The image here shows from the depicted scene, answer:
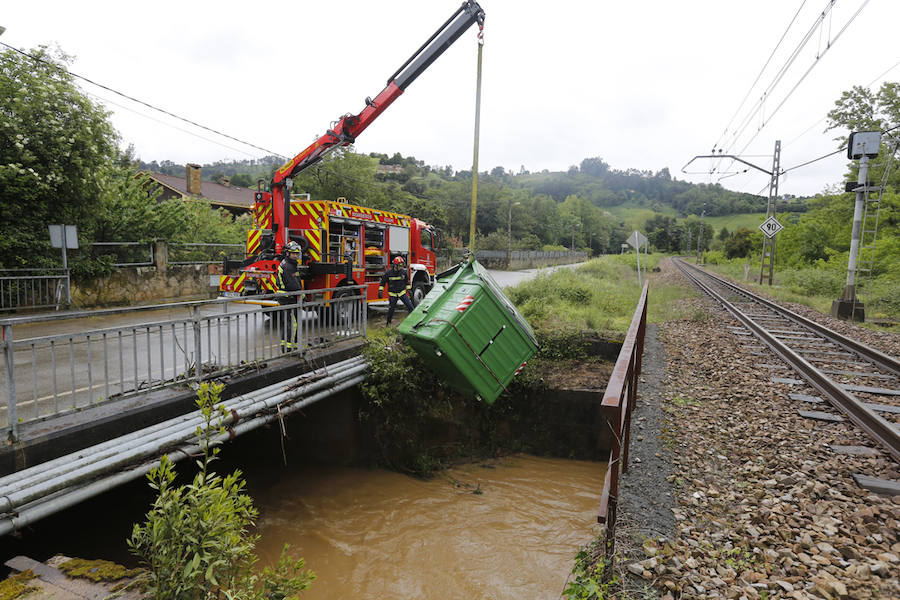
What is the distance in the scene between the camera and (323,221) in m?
10.2

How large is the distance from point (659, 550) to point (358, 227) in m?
9.47

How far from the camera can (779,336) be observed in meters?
10.1

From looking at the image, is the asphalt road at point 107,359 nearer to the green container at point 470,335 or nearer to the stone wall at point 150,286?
the green container at point 470,335

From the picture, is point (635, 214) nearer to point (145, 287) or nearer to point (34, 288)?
point (145, 287)

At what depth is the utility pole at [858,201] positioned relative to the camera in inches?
500

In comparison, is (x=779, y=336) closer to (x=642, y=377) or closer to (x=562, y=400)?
(x=642, y=377)

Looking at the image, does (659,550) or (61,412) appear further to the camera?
(61,412)

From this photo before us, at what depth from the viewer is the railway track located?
4.68 metres

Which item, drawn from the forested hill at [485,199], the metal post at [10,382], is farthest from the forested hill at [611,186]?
the metal post at [10,382]

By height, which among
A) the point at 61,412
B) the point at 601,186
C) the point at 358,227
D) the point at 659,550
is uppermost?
the point at 601,186

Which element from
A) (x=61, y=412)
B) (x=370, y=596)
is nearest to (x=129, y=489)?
(x=61, y=412)

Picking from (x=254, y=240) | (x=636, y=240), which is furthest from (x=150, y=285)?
(x=636, y=240)

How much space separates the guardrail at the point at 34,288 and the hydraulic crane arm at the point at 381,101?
6.34m

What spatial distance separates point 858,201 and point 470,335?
559 inches
